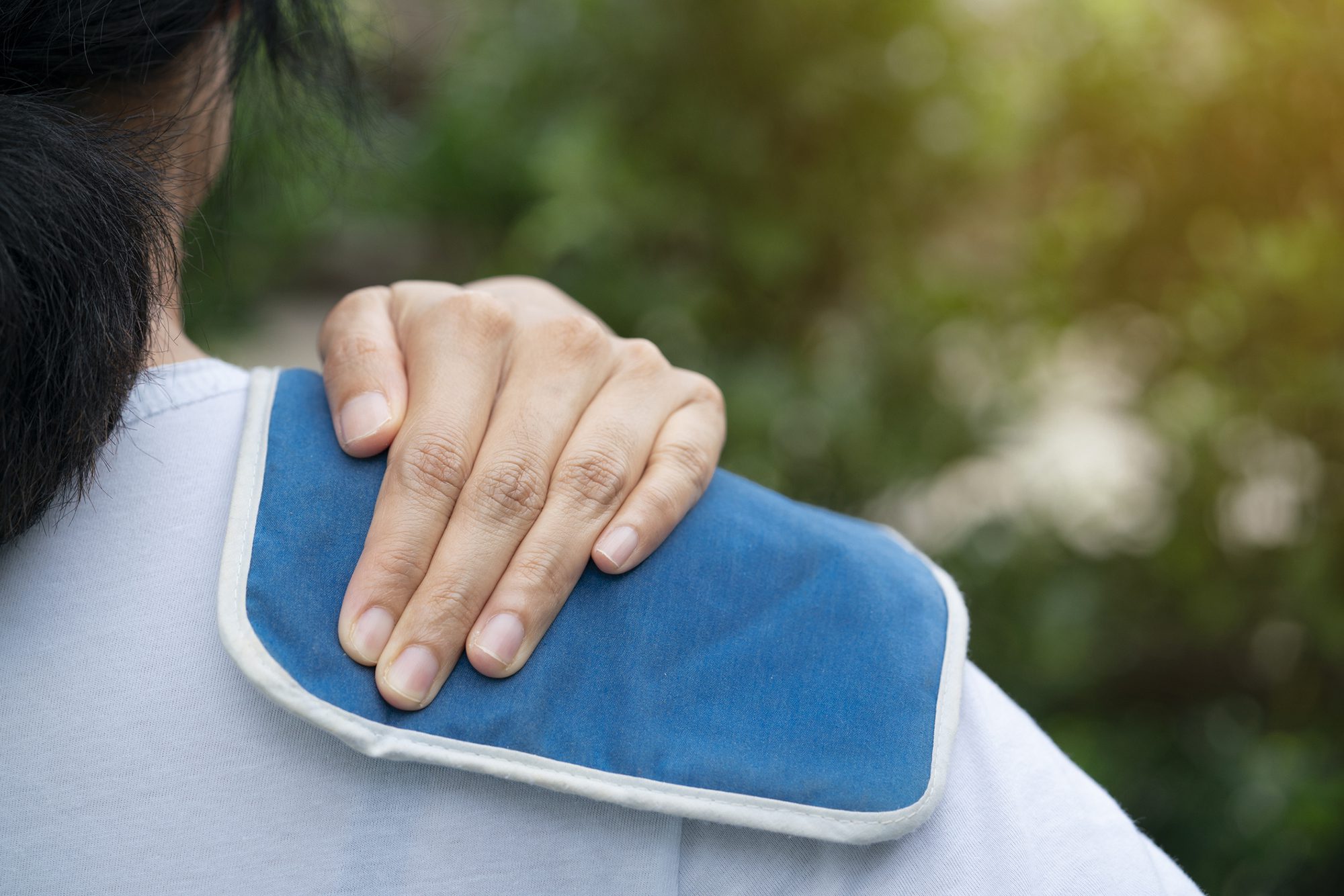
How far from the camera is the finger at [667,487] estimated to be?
2.09 ft

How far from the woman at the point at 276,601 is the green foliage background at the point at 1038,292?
1.51m

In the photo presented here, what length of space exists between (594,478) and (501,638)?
0.51 ft

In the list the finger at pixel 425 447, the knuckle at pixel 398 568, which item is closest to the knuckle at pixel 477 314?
the finger at pixel 425 447

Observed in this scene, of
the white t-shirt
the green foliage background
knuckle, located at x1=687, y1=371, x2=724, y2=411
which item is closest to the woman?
the white t-shirt

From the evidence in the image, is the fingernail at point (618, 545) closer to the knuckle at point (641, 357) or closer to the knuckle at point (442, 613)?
the knuckle at point (442, 613)

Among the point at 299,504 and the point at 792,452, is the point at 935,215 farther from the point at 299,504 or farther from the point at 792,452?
the point at 299,504

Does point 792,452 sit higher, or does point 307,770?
point 307,770

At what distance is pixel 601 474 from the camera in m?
0.71

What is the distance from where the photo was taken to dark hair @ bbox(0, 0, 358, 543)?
531 millimetres

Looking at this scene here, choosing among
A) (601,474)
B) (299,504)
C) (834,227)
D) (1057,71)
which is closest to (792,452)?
(834,227)

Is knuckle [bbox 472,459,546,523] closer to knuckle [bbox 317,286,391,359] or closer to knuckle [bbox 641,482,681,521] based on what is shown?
knuckle [bbox 641,482,681,521]

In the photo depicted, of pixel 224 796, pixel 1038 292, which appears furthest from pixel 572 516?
pixel 1038 292

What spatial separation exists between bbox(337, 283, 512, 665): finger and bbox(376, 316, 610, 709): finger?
0.01 metres

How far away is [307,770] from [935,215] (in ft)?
7.46
